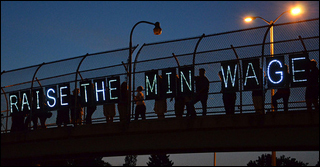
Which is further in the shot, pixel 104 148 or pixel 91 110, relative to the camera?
pixel 91 110

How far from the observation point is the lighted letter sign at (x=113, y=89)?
65.7 ft

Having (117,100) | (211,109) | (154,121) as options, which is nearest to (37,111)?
(117,100)

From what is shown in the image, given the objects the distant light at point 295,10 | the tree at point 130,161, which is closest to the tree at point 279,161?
the tree at point 130,161

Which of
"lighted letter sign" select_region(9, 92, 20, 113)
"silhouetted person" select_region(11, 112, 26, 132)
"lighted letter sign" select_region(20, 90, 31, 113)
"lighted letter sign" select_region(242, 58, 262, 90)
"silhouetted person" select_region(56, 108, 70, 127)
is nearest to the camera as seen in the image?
"lighted letter sign" select_region(242, 58, 262, 90)

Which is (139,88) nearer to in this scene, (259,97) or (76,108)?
(76,108)

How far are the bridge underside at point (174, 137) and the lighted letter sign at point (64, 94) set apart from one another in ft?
4.32

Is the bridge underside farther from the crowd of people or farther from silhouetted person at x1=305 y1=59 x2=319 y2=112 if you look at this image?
silhouetted person at x1=305 y1=59 x2=319 y2=112

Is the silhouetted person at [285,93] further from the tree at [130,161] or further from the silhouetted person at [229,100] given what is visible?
the tree at [130,161]

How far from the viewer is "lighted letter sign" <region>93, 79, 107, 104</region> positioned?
20344 mm

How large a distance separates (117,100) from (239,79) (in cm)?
499

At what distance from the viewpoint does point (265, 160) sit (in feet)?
398

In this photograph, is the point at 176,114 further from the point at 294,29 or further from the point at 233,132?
the point at 294,29

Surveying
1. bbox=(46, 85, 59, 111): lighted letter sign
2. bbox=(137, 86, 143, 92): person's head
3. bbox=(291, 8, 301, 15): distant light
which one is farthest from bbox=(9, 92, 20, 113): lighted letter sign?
bbox=(291, 8, 301, 15): distant light

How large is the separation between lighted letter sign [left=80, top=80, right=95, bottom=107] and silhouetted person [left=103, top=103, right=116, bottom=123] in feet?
2.09
